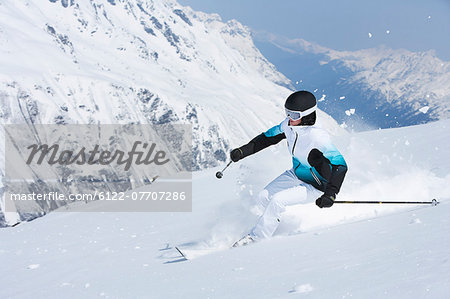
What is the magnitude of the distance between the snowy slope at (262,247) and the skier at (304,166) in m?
0.43

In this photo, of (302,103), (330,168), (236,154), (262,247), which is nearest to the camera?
(262,247)

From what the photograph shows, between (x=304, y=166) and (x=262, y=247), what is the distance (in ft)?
4.43

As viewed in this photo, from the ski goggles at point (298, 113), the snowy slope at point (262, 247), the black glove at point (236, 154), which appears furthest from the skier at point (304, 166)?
the black glove at point (236, 154)

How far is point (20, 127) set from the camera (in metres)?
189

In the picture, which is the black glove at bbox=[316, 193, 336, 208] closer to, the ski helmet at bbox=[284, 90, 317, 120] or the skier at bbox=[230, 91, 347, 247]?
the skier at bbox=[230, 91, 347, 247]

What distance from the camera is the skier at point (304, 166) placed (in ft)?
18.2

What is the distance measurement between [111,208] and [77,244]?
13.5 feet

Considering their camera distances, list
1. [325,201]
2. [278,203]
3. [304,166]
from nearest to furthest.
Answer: [325,201] → [278,203] → [304,166]

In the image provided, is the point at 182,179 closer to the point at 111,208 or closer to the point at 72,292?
the point at 111,208

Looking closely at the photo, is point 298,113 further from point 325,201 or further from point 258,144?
point 258,144

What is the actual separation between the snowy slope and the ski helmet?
163 centimetres

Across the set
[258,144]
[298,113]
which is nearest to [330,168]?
[298,113]

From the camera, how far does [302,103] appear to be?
572 cm

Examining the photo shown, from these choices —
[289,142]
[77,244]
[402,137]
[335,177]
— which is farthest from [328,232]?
[402,137]
